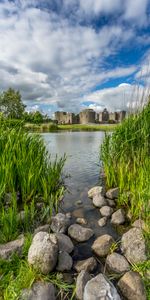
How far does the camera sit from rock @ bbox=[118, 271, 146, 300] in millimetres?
1912

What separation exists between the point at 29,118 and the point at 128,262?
12.6ft

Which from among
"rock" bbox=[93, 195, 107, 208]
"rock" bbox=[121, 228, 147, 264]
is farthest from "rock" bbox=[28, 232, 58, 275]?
"rock" bbox=[93, 195, 107, 208]

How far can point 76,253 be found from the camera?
2670mm

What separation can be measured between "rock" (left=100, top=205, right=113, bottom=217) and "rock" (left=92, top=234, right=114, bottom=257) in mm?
907

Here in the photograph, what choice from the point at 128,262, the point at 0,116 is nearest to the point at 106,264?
the point at 128,262

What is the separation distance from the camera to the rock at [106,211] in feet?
11.8

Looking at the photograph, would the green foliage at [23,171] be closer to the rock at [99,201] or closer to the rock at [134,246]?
the rock at [99,201]

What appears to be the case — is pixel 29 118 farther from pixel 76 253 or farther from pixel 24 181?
pixel 76 253

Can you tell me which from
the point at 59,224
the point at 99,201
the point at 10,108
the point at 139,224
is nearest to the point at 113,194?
the point at 99,201

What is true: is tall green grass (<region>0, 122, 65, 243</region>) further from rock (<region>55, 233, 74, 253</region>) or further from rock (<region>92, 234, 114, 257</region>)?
→ rock (<region>92, 234, 114, 257</region>)

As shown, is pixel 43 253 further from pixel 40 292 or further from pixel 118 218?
pixel 118 218

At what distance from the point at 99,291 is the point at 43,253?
2.19 ft

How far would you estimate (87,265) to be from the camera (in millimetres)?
2338

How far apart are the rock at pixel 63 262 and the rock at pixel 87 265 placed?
0.28 ft
